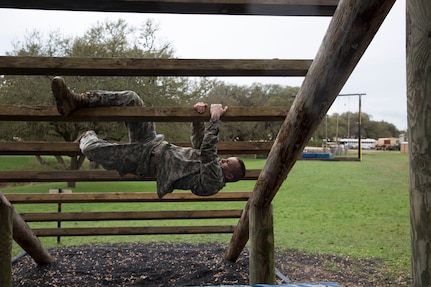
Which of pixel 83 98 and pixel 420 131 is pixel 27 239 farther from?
pixel 420 131

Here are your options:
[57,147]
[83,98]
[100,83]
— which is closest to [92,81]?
[100,83]

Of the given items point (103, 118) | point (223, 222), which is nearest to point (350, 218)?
point (223, 222)

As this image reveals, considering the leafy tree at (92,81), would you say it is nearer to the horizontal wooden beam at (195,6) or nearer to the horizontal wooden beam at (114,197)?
the horizontal wooden beam at (114,197)

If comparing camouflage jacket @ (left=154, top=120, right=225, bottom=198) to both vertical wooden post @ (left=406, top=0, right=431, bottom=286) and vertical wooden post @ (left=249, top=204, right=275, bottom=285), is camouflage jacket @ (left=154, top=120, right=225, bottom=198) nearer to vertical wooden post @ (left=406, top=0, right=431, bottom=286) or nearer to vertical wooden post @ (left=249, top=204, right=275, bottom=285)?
vertical wooden post @ (left=249, top=204, right=275, bottom=285)

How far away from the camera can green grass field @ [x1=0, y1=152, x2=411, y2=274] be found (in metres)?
8.95

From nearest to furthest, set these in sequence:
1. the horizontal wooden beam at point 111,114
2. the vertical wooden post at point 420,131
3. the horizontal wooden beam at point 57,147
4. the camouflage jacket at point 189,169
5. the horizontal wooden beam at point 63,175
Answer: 1. the vertical wooden post at point 420,131
2. the horizontal wooden beam at point 111,114
3. the camouflage jacket at point 189,169
4. the horizontal wooden beam at point 57,147
5. the horizontal wooden beam at point 63,175

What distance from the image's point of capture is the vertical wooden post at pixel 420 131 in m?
1.52

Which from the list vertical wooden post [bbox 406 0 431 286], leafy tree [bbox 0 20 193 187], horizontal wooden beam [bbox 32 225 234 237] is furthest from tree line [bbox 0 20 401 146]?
vertical wooden post [bbox 406 0 431 286]

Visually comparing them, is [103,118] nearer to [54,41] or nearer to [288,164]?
[288,164]

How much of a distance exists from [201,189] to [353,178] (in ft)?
63.5

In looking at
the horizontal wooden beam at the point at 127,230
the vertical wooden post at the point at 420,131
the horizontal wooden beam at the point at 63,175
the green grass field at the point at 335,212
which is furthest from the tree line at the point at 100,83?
the vertical wooden post at the point at 420,131

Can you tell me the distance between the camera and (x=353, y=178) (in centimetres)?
2136

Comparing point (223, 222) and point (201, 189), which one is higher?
point (201, 189)

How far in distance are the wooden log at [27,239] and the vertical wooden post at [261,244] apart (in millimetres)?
2372
